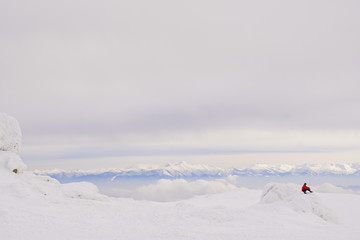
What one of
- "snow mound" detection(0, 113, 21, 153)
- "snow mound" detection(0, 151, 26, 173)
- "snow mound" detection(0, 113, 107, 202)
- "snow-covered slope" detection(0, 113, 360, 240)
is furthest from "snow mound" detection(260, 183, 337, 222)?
"snow mound" detection(0, 113, 21, 153)

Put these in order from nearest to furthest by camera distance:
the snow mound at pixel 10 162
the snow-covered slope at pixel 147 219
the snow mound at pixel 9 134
→ the snow-covered slope at pixel 147 219 < the snow mound at pixel 10 162 < the snow mound at pixel 9 134

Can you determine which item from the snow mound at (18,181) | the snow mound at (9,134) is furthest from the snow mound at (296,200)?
the snow mound at (9,134)

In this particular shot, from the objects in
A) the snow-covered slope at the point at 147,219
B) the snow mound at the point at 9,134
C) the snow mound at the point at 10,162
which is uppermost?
the snow mound at the point at 9,134

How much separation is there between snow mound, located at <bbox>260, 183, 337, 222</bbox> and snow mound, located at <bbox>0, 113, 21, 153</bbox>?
36.3m

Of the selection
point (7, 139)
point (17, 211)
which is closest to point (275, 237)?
point (17, 211)

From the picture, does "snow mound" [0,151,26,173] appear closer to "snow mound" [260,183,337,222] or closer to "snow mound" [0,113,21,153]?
"snow mound" [0,113,21,153]

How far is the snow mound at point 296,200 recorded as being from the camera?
34.8 metres

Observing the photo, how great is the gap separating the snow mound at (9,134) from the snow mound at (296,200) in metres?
36.3

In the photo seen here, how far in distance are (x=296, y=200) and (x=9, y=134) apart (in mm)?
40413

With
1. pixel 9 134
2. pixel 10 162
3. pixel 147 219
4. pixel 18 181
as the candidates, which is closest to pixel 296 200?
pixel 147 219

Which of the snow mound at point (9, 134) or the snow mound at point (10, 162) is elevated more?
the snow mound at point (9, 134)

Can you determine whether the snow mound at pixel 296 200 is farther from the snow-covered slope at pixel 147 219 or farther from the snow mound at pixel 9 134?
the snow mound at pixel 9 134

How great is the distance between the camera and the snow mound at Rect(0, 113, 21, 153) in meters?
43.7

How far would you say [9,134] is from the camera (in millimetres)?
44625
